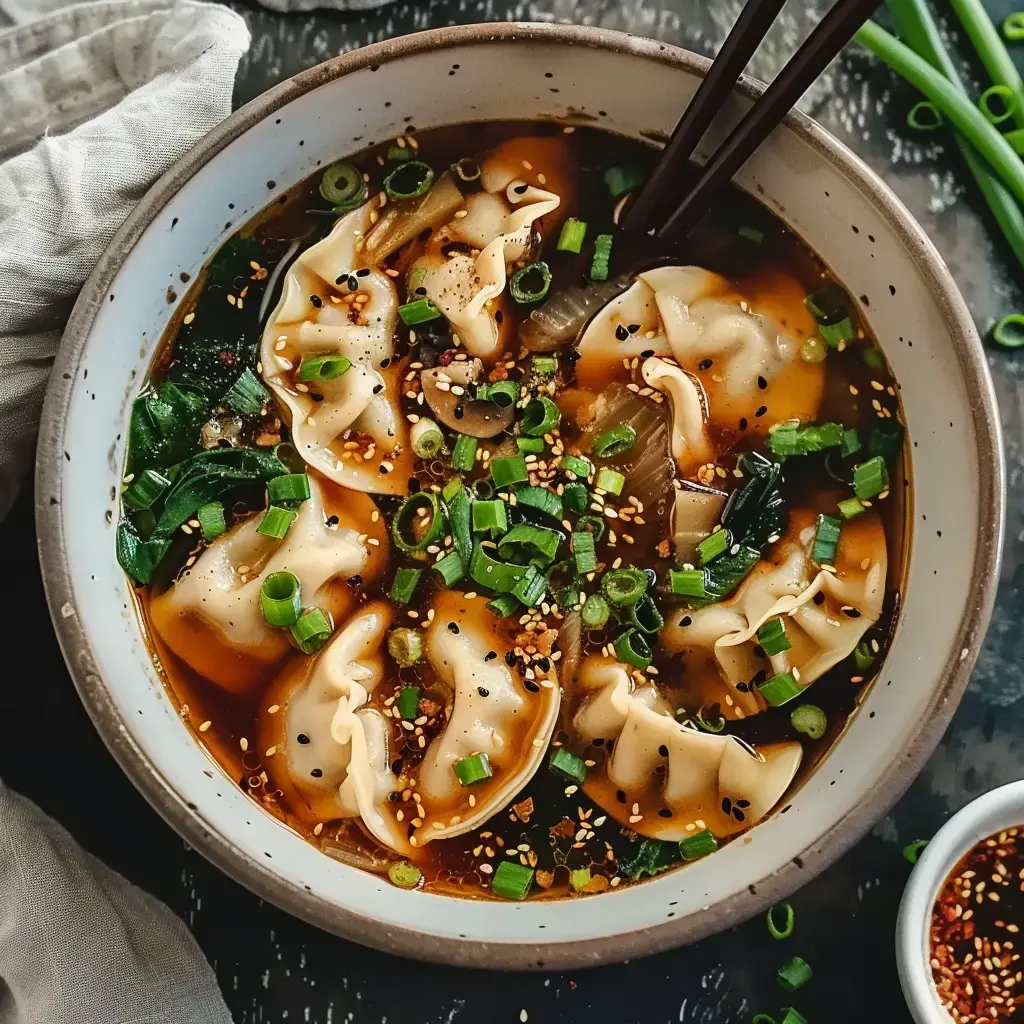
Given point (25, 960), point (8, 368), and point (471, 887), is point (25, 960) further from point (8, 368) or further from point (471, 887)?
point (8, 368)

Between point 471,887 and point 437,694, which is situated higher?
point 437,694

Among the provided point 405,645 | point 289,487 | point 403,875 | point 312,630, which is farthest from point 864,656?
point 289,487

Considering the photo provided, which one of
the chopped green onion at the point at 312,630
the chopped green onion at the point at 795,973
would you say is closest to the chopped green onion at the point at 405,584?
the chopped green onion at the point at 312,630

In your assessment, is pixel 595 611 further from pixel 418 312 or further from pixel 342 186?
pixel 342 186

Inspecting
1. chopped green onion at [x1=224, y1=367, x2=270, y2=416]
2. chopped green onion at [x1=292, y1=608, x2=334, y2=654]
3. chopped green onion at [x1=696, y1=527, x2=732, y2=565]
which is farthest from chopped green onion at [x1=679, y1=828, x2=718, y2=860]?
chopped green onion at [x1=224, y1=367, x2=270, y2=416]

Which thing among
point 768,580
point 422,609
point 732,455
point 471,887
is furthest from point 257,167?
point 471,887

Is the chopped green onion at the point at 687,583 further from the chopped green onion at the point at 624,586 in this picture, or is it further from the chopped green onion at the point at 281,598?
the chopped green onion at the point at 281,598
